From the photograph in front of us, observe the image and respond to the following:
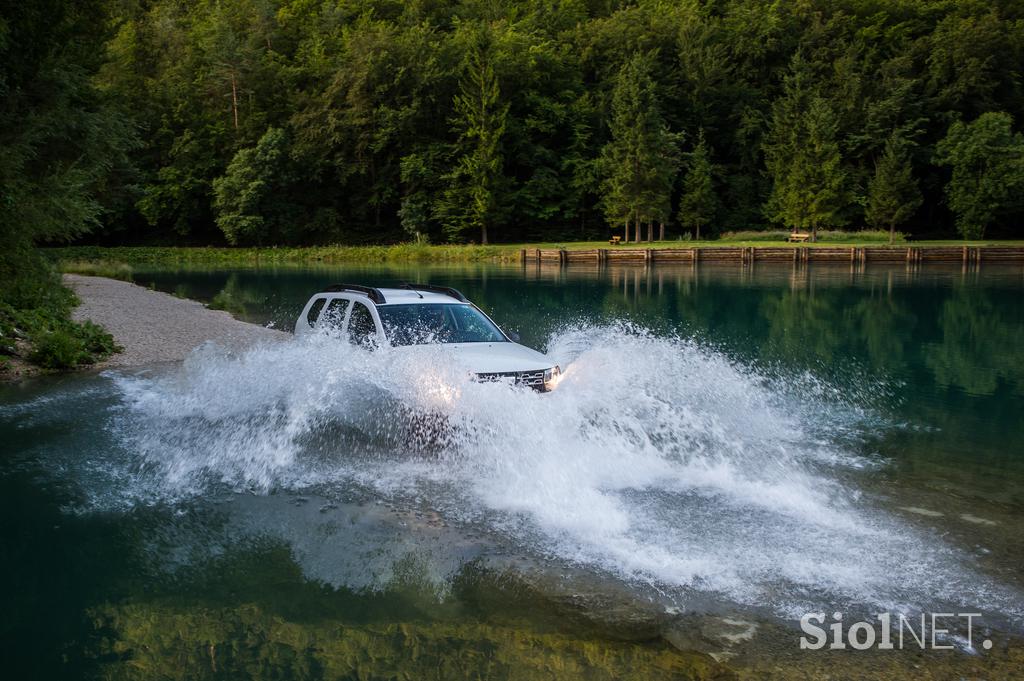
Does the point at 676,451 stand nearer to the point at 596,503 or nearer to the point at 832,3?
the point at 596,503

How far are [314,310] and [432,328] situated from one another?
286 centimetres

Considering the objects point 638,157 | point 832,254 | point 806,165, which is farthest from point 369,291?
point 806,165

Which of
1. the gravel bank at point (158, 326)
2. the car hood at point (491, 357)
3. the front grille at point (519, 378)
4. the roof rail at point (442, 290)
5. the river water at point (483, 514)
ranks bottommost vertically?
the river water at point (483, 514)

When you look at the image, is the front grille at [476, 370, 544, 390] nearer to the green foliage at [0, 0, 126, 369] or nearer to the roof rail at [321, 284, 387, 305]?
the roof rail at [321, 284, 387, 305]

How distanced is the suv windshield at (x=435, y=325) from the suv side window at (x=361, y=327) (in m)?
0.20

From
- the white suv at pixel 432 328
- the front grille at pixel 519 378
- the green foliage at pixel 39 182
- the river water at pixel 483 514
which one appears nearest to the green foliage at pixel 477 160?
the green foliage at pixel 39 182

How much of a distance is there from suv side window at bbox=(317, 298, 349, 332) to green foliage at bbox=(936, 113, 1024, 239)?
227 feet

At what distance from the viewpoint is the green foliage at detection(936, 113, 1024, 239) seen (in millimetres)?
65375

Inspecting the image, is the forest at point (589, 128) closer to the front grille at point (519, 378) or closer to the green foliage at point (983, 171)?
the green foliage at point (983, 171)

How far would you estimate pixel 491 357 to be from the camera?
385 inches

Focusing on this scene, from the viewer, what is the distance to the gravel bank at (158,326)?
57.8 ft

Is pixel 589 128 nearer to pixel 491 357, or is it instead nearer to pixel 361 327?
pixel 361 327

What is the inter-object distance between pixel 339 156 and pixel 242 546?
75.0 metres

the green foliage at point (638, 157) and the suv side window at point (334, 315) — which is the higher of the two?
the green foliage at point (638, 157)
